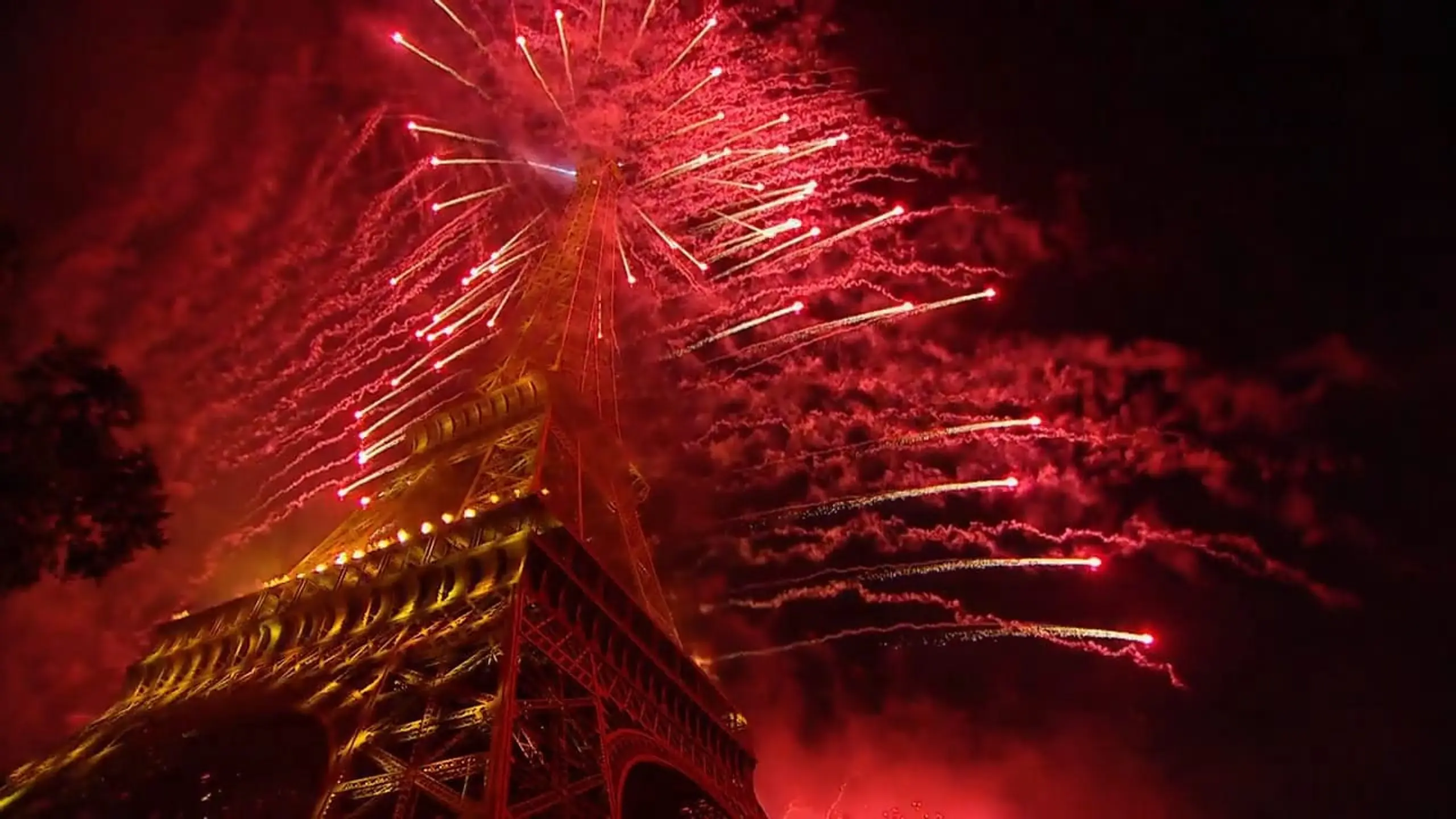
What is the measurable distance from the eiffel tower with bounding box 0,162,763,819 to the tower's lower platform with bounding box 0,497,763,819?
0.14 feet

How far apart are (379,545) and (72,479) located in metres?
10.9

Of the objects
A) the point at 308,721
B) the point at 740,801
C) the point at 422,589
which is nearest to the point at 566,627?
the point at 422,589

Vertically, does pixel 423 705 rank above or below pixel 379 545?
below

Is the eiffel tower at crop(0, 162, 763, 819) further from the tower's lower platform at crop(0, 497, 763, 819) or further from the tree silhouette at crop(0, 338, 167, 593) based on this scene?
the tree silhouette at crop(0, 338, 167, 593)

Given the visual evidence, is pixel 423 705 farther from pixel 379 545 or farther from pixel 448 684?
pixel 379 545

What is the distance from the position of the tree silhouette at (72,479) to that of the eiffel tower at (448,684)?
5.49m

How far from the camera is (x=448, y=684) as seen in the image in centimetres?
1684

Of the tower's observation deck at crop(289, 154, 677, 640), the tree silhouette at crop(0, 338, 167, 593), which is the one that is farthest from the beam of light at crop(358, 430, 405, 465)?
the tree silhouette at crop(0, 338, 167, 593)

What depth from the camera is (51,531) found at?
35.9 feet

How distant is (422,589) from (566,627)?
2.92 metres

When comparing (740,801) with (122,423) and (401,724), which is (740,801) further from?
(122,423)

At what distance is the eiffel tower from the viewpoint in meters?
16.3

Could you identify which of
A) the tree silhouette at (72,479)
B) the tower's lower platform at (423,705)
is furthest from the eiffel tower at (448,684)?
the tree silhouette at (72,479)

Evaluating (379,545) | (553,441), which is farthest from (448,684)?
(553,441)
